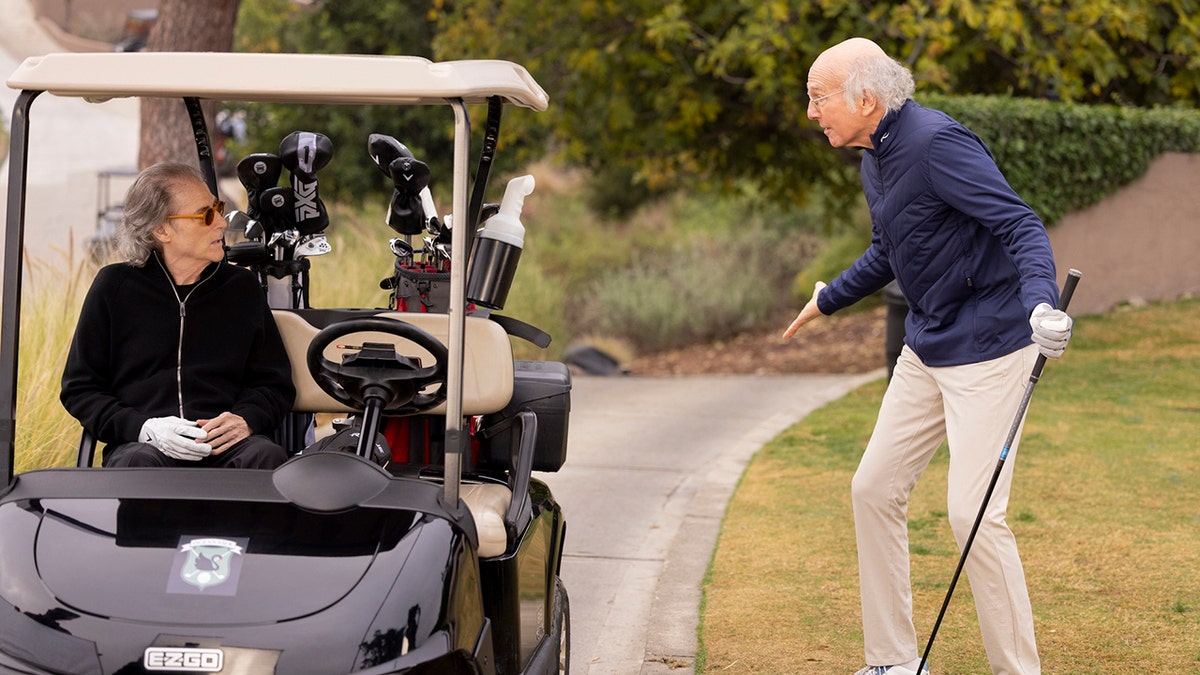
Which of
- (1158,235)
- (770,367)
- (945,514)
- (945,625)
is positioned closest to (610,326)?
(770,367)

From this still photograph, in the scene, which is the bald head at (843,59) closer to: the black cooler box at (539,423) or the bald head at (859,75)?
the bald head at (859,75)

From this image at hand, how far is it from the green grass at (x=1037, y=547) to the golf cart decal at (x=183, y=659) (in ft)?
6.81

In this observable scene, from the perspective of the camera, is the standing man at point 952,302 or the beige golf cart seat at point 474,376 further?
the standing man at point 952,302

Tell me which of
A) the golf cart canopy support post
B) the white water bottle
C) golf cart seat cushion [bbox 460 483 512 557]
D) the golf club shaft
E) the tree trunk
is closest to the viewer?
the golf cart canopy support post

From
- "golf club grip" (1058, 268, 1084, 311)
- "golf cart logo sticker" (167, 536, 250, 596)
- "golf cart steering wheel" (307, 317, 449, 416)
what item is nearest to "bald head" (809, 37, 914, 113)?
"golf club grip" (1058, 268, 1084, 311)

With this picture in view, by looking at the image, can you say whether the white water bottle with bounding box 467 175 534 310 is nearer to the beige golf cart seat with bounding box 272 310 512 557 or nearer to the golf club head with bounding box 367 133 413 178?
the beige golf cart seat with bounding box 272 310 512 557

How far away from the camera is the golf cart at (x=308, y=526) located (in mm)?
2688

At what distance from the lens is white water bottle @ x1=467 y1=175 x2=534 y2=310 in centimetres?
396

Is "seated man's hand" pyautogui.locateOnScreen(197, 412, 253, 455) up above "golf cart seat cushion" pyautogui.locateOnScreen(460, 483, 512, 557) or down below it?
above

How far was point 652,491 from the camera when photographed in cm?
722

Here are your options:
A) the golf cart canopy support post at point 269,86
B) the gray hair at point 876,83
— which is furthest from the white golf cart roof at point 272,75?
the gray hair at point 876,83

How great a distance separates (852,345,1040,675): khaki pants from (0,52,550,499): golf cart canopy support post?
1.43m

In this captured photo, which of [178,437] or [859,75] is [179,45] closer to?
[178,437]

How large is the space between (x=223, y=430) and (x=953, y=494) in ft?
6.24
